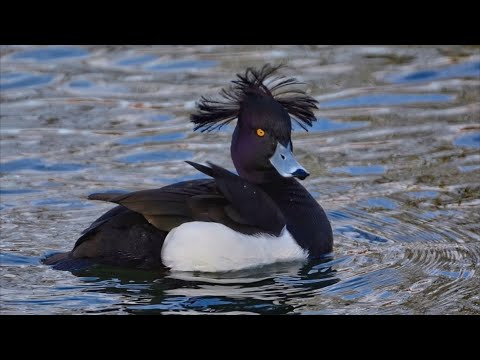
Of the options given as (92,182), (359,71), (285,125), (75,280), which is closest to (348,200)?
(285,125)

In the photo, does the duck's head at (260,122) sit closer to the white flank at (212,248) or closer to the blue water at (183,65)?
the white flank at (212,248)

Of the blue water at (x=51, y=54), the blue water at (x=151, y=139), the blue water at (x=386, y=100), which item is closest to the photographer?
the blue water at (x=151, y=139)

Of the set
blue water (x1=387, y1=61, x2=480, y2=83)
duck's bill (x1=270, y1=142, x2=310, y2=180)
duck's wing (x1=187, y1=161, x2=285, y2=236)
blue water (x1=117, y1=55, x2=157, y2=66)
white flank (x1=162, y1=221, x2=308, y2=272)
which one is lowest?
white flank (x1=162, y1=221, x2=308, y2=272)

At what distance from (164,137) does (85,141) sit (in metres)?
0.78

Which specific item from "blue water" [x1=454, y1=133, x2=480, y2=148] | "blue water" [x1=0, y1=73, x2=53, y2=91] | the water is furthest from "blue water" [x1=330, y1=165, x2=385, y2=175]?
"blue water" [x1=0, y1=73, x2=53, y2=91]

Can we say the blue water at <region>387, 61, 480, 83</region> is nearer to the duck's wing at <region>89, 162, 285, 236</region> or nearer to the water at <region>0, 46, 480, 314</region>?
the water at <region>0, 46, 480, 314</region>

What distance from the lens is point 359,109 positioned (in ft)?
38.0

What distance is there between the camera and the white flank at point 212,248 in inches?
288

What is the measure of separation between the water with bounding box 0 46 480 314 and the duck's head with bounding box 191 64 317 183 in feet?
2.61

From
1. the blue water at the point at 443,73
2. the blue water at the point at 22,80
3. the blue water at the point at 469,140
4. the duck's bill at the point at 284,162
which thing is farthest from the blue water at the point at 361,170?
the blue water at the point at 22,80

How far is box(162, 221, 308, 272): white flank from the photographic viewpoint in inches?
288

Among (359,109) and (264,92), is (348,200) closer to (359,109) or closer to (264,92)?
(264,92)

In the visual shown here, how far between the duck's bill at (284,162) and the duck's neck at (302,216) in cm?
21

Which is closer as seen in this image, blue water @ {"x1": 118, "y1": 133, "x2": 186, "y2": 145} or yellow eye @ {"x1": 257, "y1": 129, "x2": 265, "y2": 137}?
yellow eye @ {"x1": 257, "y1": 129, "x2": 265, "y2": 137}
